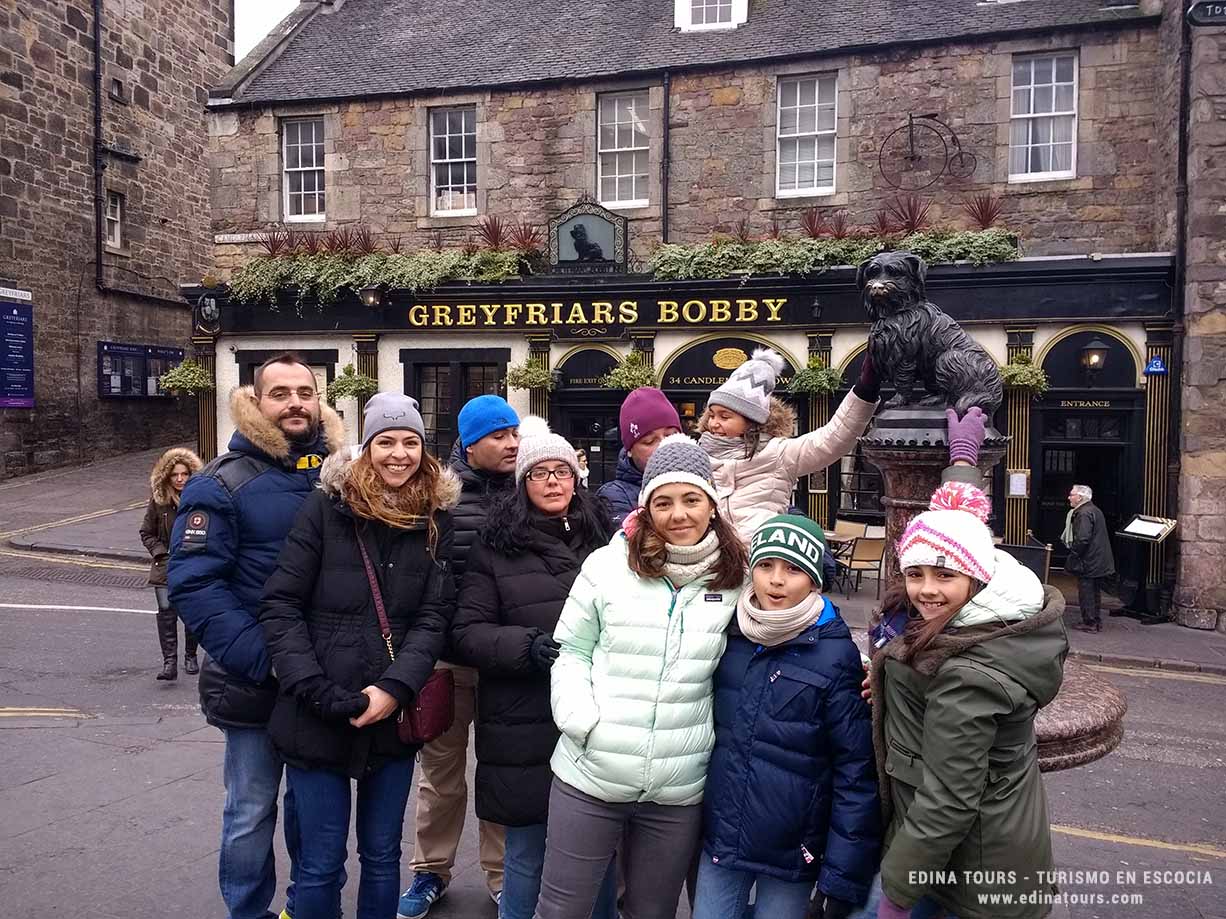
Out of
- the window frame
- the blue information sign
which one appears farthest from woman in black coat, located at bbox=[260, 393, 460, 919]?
the window frame

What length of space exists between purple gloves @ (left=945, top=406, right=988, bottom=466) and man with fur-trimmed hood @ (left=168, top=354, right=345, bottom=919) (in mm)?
2810

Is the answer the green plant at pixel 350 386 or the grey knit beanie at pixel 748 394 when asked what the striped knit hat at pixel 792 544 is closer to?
the grey knit beanie at pixel 748 394

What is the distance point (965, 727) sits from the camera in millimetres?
2623

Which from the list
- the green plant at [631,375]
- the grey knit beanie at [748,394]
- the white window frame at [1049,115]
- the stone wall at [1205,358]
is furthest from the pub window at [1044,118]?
the grey knit beanie at [748,394]

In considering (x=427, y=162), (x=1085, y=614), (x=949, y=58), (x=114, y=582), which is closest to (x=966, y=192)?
(x=949, y=58)

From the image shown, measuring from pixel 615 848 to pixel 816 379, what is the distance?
40.9 ft

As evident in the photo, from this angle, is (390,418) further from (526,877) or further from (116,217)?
(116,217)

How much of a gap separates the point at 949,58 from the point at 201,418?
14.5 meters

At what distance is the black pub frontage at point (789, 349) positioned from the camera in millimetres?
13602

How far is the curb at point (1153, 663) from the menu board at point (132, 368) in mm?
21345

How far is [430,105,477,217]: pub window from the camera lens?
56.6 ft

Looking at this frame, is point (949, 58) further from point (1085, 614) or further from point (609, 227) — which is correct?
point (1085, 614)

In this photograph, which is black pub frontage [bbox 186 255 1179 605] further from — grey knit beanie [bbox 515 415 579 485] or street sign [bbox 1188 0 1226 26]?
grey knit beanie [bbox 515 415 579 485]

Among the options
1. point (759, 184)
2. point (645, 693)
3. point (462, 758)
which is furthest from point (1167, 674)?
point (759, 184)
